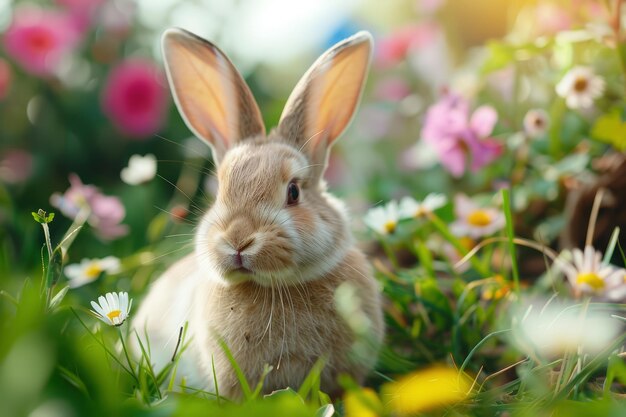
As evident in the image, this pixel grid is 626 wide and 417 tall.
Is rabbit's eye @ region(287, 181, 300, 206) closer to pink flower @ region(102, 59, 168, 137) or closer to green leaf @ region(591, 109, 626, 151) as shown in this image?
green leaf @ region(591, 109, 626, 151)

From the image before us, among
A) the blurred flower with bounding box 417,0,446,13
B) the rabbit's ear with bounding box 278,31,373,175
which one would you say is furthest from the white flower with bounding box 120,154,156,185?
the blurred flower with bounding box 417,0,446,13

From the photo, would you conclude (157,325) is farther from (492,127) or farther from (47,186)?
(47,186)

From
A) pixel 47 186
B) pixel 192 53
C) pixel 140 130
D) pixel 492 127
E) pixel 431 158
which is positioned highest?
pixel 192 53

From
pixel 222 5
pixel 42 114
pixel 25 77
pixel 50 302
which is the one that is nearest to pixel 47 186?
pixel 42 114

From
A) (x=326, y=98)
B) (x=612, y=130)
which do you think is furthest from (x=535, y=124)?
(x=326, y=98)

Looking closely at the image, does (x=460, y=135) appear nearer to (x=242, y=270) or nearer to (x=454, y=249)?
(x=454, y=249)

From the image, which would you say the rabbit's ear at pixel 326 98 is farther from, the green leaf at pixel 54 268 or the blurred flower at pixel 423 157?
the blurred flower at pixel 423 157

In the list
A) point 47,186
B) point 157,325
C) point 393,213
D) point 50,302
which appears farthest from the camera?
point 47,186
